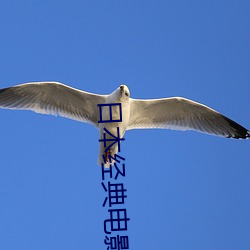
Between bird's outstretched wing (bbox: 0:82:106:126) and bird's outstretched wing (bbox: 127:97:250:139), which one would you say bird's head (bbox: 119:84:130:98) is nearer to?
bird's outstretched wing (bbox: 0:82:106:126)

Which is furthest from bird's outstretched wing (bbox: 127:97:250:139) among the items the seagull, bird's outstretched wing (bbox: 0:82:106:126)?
bird's outstretched wing (bbox: 0:82:106:126)

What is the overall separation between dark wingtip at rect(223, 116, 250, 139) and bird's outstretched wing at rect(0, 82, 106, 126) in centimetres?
176

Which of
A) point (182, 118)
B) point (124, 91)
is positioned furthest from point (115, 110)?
point (182, 118)

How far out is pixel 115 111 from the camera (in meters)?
5.50

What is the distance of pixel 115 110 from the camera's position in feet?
18.0

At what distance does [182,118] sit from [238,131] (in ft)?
2.59

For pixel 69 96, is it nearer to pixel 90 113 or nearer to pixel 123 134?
pixel 90 113

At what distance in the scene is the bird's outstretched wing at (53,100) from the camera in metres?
5.82

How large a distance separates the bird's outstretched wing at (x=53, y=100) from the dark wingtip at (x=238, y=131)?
1757mm

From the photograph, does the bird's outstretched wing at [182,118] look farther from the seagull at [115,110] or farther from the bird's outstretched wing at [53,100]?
the bird's outstretched wing at [53,100]

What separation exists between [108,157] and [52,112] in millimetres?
941

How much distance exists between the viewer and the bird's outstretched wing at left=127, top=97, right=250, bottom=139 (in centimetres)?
A: 604

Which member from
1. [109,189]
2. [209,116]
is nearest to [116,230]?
[109,189]

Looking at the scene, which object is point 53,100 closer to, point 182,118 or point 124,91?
point 124,91
